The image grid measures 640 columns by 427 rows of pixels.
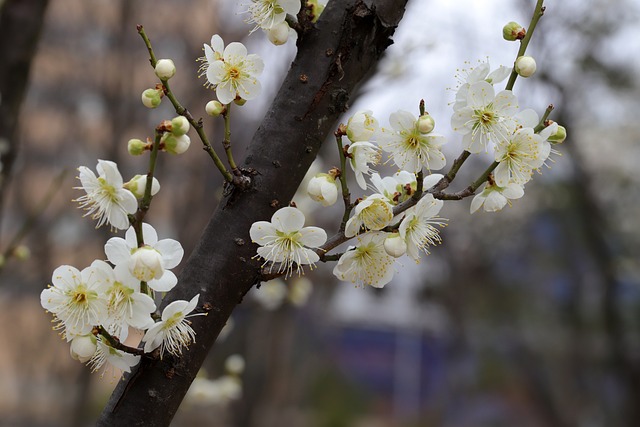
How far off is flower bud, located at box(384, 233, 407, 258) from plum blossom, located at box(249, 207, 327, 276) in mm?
102

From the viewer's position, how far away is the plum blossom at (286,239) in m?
1.04

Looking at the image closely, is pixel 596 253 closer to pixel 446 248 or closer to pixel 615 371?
pixel 615 371

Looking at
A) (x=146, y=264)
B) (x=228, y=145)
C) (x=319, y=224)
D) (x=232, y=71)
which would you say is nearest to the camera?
(x=146, y=264)

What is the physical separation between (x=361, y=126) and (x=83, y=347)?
20.5 inches

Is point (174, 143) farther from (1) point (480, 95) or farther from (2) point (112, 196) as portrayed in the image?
(1) point (480, 95)

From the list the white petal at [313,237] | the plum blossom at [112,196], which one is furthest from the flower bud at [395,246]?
the plum blossom at [112,196]

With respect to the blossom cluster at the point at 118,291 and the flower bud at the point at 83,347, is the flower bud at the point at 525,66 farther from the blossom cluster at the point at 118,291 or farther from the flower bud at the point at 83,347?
the flower bud at the point at 83,347

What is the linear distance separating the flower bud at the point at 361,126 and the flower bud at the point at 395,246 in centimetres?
17

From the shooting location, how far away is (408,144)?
44.5 inches

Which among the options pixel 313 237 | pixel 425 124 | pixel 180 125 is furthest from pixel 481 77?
pixel 180 125

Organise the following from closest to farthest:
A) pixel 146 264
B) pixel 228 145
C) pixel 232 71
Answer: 1. pixel 146 264
2. pixel 228 145
3. pixel 232 71

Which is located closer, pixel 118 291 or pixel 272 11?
pixel 118 291

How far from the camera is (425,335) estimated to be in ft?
59.9

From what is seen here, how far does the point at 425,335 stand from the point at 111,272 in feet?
58.3
